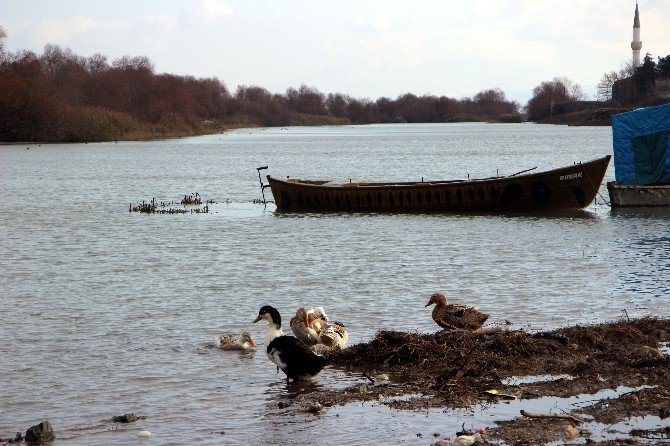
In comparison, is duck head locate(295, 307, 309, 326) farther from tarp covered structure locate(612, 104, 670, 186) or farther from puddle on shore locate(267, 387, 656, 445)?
tarp covered structure locate(612, 104, 670, 186)

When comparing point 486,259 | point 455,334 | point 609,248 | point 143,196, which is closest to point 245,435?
point 455,334

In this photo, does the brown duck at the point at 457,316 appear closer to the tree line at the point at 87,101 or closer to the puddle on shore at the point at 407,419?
the puddle on shore at the point at 407,419

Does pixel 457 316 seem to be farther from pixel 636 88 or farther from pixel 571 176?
pixel 636 88

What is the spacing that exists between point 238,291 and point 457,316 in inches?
268

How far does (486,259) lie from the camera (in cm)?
2216

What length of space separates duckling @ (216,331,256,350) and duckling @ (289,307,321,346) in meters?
0.94

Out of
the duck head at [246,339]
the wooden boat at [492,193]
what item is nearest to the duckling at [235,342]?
the duck head at [246,339]

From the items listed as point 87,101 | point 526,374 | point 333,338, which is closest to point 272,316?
point 333,338

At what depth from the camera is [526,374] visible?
35.2ft

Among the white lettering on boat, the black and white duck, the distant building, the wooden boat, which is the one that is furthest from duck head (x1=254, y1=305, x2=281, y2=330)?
the distant building

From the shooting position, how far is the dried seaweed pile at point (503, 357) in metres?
10.3

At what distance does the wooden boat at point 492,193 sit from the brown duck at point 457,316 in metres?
19.3

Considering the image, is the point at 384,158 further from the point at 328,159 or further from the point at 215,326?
the point at 215,326

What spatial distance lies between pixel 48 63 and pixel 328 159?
295 ft
